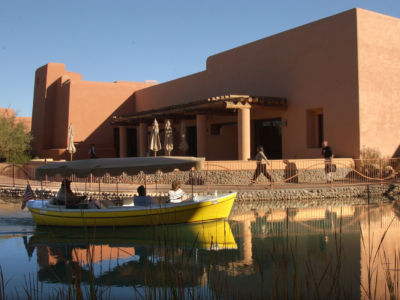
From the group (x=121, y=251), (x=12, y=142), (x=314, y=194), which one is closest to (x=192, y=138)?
(x=12, y=142)

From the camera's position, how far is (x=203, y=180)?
17.2 meters

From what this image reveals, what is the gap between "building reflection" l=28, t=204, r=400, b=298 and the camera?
6.34 metres

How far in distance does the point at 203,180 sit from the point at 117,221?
6.41m

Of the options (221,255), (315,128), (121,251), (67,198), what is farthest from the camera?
(315,128)

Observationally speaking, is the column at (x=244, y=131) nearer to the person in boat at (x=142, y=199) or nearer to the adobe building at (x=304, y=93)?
the adobe building at (x=304, y=93)

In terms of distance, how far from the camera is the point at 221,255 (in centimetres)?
841

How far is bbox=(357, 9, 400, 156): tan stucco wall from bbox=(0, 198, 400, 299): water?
4435 mm

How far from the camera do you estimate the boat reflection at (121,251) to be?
23.1 ft

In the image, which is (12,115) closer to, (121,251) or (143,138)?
(143,138)

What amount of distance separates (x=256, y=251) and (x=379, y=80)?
15.5 metres

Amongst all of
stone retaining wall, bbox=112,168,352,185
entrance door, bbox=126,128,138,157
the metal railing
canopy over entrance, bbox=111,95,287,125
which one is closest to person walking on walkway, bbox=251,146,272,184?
the metal railing

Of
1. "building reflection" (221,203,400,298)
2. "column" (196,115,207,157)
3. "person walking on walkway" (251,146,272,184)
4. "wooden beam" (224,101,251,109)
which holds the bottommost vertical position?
"building reflection" (221,203,400,298)

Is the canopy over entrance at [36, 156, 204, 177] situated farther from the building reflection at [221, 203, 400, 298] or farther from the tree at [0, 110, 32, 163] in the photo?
the tree at [0, 110, 32, 163]

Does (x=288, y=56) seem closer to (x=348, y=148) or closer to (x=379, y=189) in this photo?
(x=348, y=148)
